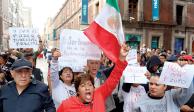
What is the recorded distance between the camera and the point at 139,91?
5.34 m

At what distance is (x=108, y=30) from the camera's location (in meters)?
4.62

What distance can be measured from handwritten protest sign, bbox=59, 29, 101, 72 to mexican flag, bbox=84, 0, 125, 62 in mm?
413

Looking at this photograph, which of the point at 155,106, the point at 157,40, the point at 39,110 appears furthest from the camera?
the point at 157,40

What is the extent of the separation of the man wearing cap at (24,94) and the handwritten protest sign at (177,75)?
1.25m

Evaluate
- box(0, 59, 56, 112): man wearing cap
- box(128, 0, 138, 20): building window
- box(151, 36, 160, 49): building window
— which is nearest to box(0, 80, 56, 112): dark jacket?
box(0, 59, 56, 112): man wearing cap

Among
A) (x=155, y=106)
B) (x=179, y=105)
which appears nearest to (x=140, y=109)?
(x=155, y=106)

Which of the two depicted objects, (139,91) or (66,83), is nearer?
(66,83)

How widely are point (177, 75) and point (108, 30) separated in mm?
1116

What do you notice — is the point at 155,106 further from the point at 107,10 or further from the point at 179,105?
the point at 107,10

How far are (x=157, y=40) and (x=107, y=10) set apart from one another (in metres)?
24.6

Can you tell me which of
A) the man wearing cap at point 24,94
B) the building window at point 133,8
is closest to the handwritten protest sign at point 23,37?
the man wearing cap at point 24,94

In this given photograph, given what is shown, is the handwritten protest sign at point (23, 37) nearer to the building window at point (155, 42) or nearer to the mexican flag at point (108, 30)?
the mexican flag at point (108, 30)

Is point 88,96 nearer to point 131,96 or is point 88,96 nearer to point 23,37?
point 131,96

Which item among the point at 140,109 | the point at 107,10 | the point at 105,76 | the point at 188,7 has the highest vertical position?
the point at 188,7
